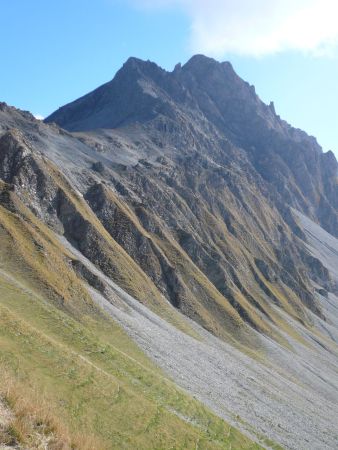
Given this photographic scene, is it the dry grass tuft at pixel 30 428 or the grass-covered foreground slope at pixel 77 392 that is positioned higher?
the dry grass tuft at pixel 30 428

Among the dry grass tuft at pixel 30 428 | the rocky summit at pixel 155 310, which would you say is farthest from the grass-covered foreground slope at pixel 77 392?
the rocky summit at pixel 155 310

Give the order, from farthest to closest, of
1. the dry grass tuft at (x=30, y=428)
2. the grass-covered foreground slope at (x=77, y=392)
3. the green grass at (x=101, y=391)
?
the green grass at (x=101, y=391), the grass-covered foreground slope at (x=77, y=392), the dry grass tuft at (x=30, y=428)

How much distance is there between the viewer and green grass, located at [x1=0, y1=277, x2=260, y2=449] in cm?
3161

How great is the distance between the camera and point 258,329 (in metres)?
126

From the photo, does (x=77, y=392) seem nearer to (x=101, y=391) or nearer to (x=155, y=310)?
(x=101, y=391)

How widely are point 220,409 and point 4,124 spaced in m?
149

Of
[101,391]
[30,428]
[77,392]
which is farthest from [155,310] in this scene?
[30,428]

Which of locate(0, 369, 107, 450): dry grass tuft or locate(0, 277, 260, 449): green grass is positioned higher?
locate(0, 369, 107, 450): dry grass tuft

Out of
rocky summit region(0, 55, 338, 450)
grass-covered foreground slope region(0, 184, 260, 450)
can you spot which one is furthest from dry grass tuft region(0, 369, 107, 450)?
rocky summit region(0, 55, 338, 450)

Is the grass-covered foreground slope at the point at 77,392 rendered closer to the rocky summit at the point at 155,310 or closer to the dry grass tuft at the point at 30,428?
the dry grass tuft at the point at 30,428

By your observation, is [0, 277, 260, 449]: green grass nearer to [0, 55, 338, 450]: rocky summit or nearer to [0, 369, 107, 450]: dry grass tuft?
[0, 55, 338, 450]: rocky summit

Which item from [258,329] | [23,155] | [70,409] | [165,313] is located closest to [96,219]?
[23,155]

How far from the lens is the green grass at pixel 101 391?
104ft

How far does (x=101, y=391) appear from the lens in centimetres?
3603
